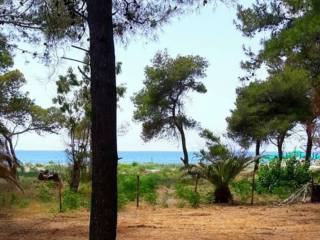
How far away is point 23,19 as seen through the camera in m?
9.02

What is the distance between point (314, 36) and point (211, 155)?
4.15m

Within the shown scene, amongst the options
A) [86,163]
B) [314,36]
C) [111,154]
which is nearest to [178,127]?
[86,163]

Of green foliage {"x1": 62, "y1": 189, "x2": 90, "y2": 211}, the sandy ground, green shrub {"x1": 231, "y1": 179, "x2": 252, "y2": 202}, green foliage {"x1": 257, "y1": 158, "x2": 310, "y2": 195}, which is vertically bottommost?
the sandy ground

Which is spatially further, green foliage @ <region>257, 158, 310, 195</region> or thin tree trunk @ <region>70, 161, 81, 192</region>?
thin tree trunk @ <region>70, 161, 81, 192</region>

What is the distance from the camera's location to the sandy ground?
649cm

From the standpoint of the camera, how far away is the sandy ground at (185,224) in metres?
6.49

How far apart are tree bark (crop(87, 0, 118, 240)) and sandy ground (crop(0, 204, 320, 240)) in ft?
6.97

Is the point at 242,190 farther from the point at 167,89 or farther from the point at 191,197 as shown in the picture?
the point at 167,89

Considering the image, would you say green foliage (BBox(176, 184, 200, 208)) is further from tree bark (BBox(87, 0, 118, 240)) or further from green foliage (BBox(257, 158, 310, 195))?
tree bark (BBox(87, 0, 118, 240))

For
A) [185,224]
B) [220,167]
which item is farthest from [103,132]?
[220,167]

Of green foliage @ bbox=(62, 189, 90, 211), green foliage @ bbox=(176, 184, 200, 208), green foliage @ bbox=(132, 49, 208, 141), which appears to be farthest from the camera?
green foliage @ bbox=(132, 49, 208, 141)

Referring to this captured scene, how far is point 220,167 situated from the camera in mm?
11656

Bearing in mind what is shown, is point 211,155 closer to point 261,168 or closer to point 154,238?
point 261,168

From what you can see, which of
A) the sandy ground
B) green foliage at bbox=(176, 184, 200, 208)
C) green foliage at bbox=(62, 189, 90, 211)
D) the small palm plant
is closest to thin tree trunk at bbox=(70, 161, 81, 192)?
the small palm plant
